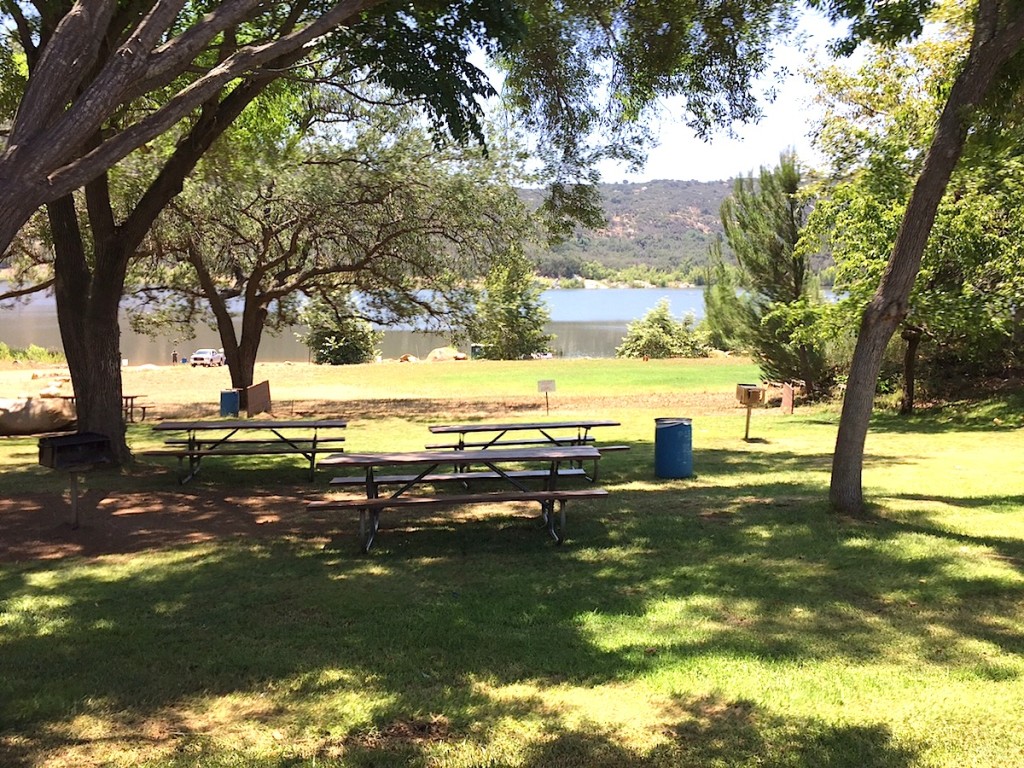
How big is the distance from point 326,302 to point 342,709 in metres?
19.0

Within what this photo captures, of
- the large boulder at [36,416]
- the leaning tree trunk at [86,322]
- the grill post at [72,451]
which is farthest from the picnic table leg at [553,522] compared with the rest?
the large boulder at [36,416]

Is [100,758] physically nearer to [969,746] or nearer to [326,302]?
[969,746]

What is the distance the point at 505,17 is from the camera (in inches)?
332

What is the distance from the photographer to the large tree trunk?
22.4 ft

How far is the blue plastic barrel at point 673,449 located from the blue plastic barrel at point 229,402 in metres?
11.0

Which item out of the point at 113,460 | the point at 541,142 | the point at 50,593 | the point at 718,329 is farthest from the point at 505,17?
the point at 718,329

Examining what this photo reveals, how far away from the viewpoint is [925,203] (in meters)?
6.95

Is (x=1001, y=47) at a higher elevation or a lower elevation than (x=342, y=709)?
higher

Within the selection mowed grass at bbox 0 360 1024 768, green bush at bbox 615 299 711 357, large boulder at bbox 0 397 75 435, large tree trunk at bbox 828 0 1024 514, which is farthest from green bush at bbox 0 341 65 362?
large tree trunk at bbox 828 0 1024 514

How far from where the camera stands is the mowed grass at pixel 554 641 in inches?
136

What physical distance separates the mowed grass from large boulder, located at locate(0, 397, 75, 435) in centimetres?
846

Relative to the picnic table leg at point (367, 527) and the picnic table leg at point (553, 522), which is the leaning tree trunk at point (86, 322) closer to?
the picnic table leg at point (367, 527)

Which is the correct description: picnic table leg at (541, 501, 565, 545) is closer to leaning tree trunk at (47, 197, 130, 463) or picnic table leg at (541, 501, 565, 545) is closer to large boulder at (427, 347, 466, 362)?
leaning tree trunk at (47, 197, 130, 463)

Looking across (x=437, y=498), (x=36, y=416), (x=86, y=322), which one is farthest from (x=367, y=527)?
(x=36, y=416)
